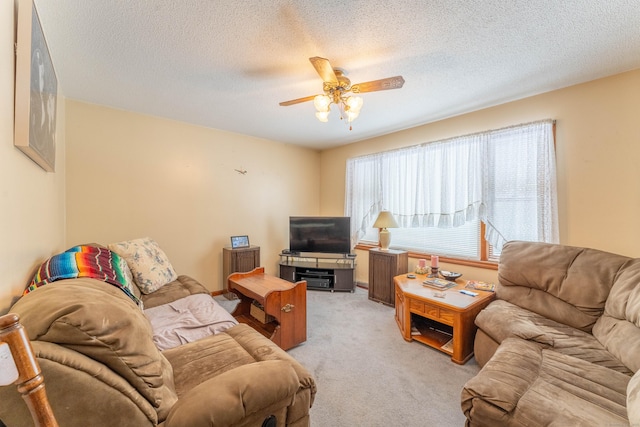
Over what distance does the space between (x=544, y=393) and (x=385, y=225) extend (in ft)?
8.02

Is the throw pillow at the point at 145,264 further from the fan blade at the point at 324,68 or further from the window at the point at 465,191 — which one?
the window at the point at 465,191

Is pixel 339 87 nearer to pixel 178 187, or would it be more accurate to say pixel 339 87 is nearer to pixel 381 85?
pixel 381 85

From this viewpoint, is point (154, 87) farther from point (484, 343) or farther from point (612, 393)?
point (612, 393)

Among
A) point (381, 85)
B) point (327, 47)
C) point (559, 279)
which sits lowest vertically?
point (559, 279)

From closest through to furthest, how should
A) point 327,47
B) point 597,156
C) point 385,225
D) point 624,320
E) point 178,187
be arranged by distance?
point 624,320 < point 327,47 < point 597,156 < point 178,187 < point 385,225

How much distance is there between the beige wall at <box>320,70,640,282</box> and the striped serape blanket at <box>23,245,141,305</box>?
379cm

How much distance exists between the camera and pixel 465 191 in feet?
10.2

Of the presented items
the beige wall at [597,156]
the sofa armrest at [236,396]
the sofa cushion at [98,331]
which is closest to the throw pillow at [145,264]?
the sofa cushion at [98,331]

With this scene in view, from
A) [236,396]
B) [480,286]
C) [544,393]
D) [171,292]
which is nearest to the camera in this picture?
[236,396]

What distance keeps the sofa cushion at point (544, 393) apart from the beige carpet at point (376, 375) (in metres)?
0.47

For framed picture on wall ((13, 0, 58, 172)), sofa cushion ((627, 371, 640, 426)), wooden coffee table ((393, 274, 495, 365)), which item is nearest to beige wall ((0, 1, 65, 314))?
framed picture on wall ((13, 0, 58, 172))

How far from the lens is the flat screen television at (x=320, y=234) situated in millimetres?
4121

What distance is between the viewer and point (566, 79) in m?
2.31

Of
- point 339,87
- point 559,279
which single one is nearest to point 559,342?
point 559,279
